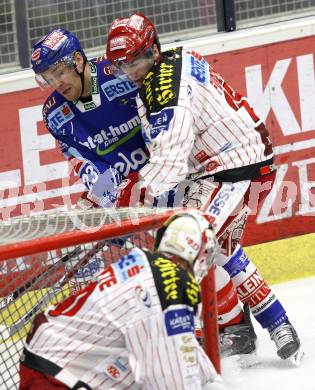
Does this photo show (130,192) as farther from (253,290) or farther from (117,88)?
(253,290)

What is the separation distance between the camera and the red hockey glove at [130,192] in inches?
185

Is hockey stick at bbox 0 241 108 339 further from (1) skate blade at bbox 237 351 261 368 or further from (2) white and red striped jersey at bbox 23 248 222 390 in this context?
(1) skate blade at bbox 237 351 261 368

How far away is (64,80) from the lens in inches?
185

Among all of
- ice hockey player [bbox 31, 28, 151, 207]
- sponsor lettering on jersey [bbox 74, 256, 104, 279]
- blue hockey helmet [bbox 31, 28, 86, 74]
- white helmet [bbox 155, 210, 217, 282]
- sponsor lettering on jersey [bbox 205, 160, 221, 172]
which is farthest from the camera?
ice hockey player [bbox 31, 28, 151, 207]

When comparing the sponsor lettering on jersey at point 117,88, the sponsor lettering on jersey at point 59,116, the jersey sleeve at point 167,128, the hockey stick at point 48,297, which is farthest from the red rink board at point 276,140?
the hockey stick at point 48,297

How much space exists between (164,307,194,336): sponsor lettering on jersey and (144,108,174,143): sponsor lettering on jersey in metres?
1.09

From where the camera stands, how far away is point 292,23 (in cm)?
607

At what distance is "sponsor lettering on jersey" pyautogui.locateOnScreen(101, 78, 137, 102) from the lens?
4793 millimetres

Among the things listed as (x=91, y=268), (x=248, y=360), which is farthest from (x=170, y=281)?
(x=248, y=360)

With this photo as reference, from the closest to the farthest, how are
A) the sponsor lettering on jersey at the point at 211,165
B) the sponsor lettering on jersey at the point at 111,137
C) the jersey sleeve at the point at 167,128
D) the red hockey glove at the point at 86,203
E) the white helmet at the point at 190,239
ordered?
the white helmet at the point at 190,239, the jersey sleeve at the point at 167,128, the sponsor lettering on jersey at the point at 211,165, the sponsor lettering on jersey at the point at 111,137, the red hockey glove at the point at 86,203

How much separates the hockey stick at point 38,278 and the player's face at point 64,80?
0.96 metres

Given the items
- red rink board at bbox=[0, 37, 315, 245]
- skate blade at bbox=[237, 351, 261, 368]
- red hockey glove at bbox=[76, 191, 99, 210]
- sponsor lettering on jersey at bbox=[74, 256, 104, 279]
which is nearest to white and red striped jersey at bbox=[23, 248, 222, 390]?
sponsor lettering on jersey at bbox=[74, 256, 104, 279]

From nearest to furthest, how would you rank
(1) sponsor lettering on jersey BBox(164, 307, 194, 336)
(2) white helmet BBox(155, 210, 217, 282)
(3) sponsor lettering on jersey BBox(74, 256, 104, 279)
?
(1) sponsor lettering on jersey BBox(164, 307, 194, 336), (2) white helmet BBox(155, 210, 217, 282), (3) sponsor lettering on jersey BBox(74, 256, 104, 279)

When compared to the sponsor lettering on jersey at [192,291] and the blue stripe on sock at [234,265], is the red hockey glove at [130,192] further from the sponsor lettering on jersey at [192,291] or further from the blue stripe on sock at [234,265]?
the sponsor lettering on jersey at [192,291]
